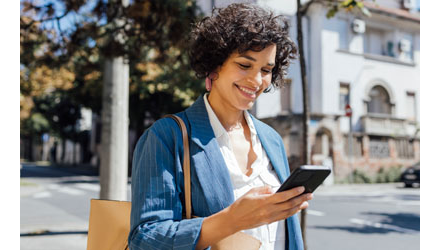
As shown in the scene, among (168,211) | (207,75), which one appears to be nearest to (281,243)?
(168,211)

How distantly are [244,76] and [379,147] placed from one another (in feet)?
74.3

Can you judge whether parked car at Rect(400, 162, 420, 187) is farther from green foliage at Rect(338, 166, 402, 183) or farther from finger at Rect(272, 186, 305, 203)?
finger at Rect(272, 186, 305, 203)

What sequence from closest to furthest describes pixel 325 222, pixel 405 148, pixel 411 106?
pixel 325 222, pixel 405 148, pixel 411 106

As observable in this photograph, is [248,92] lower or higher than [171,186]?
higher

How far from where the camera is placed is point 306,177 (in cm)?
113

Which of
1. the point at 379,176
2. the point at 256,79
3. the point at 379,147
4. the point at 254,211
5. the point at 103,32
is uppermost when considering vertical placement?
the point at 103,32

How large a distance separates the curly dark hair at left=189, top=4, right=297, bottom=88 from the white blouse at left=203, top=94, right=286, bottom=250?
165 millimetres

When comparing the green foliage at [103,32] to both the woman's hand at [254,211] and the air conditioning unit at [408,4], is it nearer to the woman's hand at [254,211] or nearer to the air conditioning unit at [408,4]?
the woman's hand at [254,211]

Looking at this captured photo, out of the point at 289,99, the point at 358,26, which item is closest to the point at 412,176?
the point at 289,99

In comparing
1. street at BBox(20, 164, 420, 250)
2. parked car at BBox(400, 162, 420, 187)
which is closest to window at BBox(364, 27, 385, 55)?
parked car at BBox(400, 162, 420, 187)

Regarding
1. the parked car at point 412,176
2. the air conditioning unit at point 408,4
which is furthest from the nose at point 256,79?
the air conditioning unit at point 408,4

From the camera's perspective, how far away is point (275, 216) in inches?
45.3

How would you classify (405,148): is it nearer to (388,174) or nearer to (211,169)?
(388,174)
